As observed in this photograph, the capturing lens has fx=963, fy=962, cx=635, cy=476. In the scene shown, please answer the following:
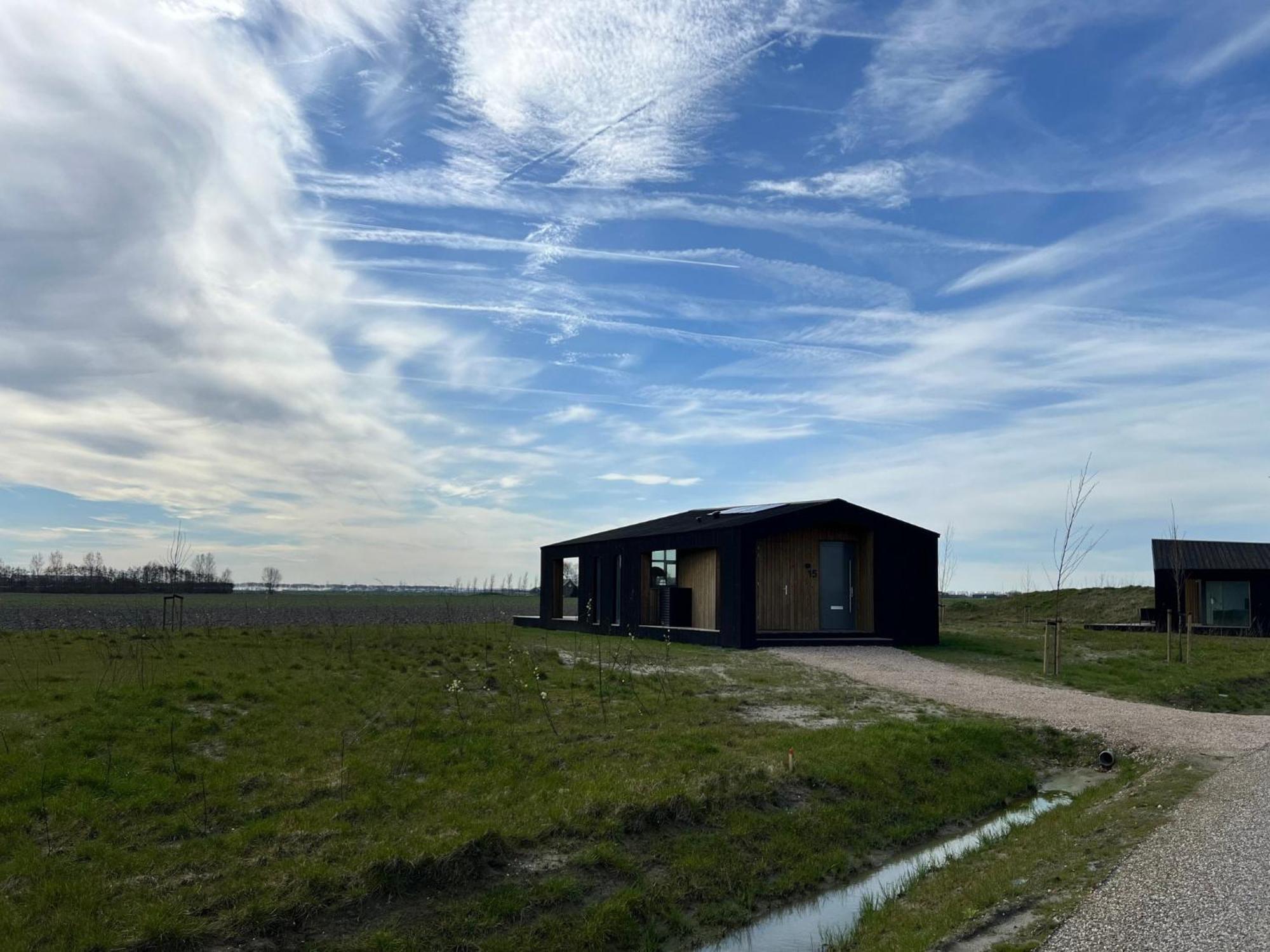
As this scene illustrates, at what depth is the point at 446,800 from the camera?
8148mm

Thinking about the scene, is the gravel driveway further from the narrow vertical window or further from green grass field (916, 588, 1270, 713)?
the narrow vertical window

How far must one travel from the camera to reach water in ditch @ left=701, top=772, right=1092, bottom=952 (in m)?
6.75

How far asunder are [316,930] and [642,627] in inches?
735

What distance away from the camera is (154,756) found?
885cm

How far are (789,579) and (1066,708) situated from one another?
967cm

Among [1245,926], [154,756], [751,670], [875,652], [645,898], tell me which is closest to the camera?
[1245,926]

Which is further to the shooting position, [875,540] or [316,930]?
[875,540]

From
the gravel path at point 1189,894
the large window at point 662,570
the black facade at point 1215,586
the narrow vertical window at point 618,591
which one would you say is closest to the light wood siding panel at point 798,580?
the large window at point 662,570

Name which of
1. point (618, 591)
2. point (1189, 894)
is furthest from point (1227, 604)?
point (1189, 894)

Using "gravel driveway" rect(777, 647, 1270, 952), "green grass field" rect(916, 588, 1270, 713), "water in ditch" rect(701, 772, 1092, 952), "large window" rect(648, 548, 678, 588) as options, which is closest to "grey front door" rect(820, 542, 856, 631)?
"green grass field" rect(916, 588, 1270, 713)

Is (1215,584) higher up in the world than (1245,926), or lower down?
higher up

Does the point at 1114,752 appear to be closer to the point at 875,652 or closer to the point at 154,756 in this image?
the point at 875,652

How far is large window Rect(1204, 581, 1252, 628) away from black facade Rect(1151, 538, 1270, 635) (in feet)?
0.06

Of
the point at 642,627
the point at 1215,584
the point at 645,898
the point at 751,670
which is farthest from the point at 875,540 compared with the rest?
the point at 645,898
